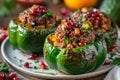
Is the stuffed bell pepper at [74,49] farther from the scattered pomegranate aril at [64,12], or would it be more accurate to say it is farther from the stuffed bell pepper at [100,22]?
the scattered pomegranate aril at [64,12]

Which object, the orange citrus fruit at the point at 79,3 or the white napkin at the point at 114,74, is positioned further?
the orange citrus fruit at the point at 79,3

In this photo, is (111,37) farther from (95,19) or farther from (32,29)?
(32,29)

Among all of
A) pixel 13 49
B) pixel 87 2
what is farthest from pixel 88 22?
pixel 87 2

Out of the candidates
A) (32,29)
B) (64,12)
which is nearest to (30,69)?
(32,29)

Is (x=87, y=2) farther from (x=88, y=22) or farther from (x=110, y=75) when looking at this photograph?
(x=110, y=75)

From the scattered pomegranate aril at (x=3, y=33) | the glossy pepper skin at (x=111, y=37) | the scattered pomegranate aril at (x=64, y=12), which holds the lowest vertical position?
the glossy pepper skin at (x=111, y=37)

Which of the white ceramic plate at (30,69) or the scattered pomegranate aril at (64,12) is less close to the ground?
the scattered pomegranate aril at (64,12)

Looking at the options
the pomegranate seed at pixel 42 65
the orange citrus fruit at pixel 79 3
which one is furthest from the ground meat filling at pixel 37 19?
the orange citrus fruit at pixel 79 3

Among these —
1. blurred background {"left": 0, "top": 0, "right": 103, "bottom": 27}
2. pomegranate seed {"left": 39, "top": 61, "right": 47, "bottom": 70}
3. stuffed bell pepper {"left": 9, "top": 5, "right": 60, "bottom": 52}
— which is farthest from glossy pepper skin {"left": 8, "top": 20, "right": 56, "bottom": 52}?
blurred background {"left": 0, "top": 0, "right": 103, "bottom": 27}

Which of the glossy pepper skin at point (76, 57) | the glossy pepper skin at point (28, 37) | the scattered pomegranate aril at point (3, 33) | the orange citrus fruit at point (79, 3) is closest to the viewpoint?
the glossy pepper skin at point (76, 57)
